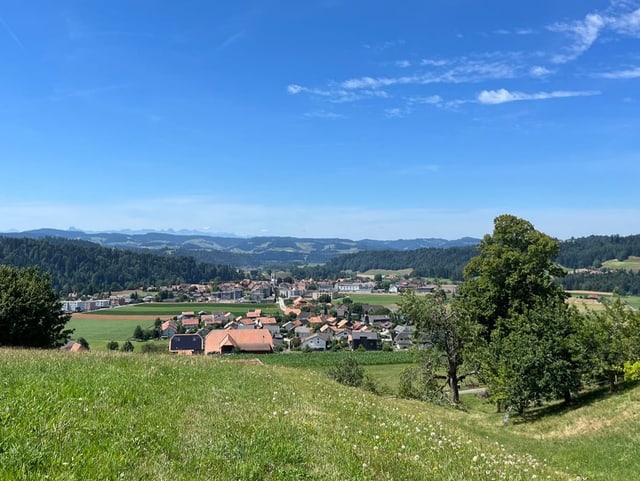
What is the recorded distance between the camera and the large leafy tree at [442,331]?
32.7 m

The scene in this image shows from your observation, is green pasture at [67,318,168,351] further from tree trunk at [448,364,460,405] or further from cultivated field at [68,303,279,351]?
tree trunk at [448,364,460,405]

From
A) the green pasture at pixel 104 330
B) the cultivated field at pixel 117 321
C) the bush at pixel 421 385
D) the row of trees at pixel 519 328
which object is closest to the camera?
the row of trees at pixel 519 328

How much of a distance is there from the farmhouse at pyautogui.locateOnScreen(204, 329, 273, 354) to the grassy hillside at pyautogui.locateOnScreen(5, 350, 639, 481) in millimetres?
87406

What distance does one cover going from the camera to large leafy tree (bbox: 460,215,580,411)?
25.5 meters

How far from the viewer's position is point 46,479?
16.9ft

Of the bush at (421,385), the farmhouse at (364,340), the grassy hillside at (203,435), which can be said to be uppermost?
the grassy hillside at (203,435)

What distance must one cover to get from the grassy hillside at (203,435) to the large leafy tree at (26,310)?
78.6 feet

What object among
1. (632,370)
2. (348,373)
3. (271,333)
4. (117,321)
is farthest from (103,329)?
(632,370)

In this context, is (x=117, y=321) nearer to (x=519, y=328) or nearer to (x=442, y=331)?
(x=442, y=331)

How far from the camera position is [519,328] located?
28.5 metres

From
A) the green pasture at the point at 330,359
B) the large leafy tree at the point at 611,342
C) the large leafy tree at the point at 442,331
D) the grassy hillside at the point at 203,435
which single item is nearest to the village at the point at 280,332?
the green pasture at the point at 330,359

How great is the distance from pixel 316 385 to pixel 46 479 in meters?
12.2

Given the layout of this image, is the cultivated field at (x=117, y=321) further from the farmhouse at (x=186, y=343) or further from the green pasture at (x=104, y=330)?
the farmhouse at (x=186, y=343)

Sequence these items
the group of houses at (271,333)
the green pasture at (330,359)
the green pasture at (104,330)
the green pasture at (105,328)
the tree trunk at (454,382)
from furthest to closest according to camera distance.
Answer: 1. the green pasture at (105,328)
2. the green pasture at (104,330)
3. the group of houses at (271,333)
4. the green pasture at (330,359)
5. the tree trunk at (454,382)
